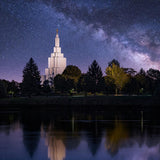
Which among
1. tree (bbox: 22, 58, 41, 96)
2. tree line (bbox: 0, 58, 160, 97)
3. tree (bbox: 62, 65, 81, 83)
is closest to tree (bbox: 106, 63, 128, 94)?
tree line (bbox: 0, 58, 160, 97)

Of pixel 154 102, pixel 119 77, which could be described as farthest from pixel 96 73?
pixel 154 102

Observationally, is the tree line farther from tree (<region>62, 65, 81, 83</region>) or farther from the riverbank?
tree (<region>62, 65, 81, 83</region>)

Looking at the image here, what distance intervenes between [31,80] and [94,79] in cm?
2019

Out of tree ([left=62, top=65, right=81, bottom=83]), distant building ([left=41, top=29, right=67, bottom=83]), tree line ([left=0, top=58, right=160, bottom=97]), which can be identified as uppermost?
distant building ([left=41, top=29, right=67, bottom=83])

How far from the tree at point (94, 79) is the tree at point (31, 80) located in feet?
48.6

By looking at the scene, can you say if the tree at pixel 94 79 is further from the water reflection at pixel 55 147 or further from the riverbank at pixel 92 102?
the water reflection at pixel 55 147

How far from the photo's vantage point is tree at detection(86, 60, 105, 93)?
267 ft

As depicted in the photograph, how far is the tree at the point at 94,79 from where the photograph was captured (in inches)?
3201

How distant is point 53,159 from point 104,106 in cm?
4301

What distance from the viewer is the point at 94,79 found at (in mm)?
86125

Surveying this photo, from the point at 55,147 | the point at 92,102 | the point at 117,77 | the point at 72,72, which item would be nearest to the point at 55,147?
the point at 55,147

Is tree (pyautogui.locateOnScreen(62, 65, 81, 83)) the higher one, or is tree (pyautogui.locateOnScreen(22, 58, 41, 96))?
tree (pyautogui.locateOnScreen(62, 65, 81, 83))

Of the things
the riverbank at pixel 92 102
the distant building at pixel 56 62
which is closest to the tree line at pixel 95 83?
the riverbank at pixel 92 102

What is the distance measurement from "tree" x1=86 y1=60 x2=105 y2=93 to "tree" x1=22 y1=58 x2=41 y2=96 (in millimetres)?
14816
